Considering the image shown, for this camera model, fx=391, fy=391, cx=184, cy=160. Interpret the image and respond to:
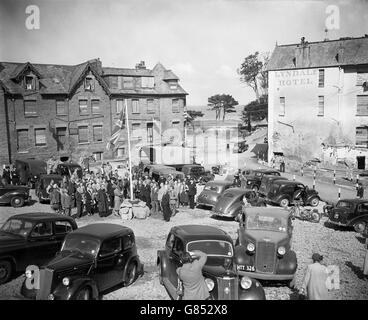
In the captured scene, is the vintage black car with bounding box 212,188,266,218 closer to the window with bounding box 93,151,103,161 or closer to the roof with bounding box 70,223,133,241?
the roof with bounding box 70,223,133,241

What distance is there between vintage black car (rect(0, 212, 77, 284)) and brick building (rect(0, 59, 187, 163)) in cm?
1691

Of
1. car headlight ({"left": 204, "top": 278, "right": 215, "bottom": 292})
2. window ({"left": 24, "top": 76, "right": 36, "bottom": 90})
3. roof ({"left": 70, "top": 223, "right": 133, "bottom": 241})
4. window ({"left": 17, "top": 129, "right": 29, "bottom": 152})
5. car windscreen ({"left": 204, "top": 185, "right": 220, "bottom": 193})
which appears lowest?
car headlight ({"left": 204, "top": 278, "right": 215, "bottom": 292})

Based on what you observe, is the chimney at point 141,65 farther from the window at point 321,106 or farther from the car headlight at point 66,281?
the car headlight at point 66,281

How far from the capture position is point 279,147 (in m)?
35.7

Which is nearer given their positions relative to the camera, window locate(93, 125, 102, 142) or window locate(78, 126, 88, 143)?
window locate(78, 126, 88, 143)

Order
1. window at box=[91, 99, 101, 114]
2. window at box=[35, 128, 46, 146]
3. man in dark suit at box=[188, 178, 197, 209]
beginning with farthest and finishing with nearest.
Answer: window at box=[91, 99, 101, 114], window at box=[35, 128, 46, 146], man in dark suit at box=[188, 178, 197, 209]

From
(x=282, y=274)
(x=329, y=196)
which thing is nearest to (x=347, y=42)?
(x=329, y=196)

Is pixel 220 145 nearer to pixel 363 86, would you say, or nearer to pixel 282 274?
pixel 363 86

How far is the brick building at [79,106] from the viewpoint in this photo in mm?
29859

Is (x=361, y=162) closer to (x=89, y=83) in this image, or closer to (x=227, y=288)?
(x=89, y=83)

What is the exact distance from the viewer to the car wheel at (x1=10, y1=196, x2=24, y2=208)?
18.1 meters

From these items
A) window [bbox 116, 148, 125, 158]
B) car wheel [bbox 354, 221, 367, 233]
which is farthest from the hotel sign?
car wheel [bbox 354, 221, 367, 233]

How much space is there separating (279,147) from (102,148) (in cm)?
1608
